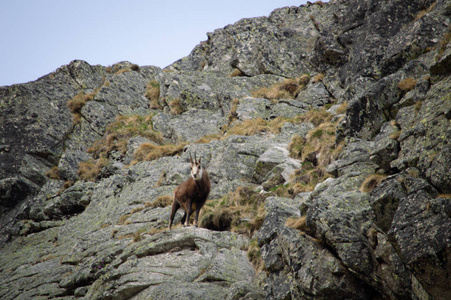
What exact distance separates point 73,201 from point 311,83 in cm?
1961

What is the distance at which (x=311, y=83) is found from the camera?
2905 cm

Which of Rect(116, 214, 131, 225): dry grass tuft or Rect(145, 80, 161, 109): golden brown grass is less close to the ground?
Rect(145, 80, 161, 109): golden brown grass

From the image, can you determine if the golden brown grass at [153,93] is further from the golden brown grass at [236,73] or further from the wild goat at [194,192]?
the wild goat at [194,192]

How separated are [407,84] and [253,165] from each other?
29.1 ft

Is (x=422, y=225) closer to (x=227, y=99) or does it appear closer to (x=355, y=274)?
(x=355, y=274)

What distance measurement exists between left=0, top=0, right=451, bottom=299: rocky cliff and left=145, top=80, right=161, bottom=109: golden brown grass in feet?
0.69

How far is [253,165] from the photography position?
20500 millimetres

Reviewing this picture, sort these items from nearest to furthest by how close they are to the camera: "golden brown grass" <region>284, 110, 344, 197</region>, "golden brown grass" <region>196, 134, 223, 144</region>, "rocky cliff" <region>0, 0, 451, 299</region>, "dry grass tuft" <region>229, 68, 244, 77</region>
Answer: "rocky cliff" <region>0, 0, 451, 299</region>
"golden brown grass" <region>284, 110, 344, 197</region>
"golden brown grass" <region>196, 134, 223, 144</region>
"dry grass tuft" <region>229, 68, 244, 77</region>

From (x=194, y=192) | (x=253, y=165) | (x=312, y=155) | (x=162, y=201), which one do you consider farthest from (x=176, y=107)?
(x=194, y=192)

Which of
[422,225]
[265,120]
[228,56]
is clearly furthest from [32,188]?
[422,225]

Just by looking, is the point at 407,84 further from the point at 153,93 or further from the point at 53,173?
the point at 153,93

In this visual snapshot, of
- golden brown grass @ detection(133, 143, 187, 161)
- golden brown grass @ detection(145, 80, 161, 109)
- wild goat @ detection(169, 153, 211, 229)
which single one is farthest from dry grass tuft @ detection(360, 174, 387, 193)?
golden brown grass @ detection(145, 80, 161, 109)

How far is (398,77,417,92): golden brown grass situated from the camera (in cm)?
1478

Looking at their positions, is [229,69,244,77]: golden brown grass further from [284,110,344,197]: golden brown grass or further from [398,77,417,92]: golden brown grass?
[398,77,417,92]: golden brown grass
